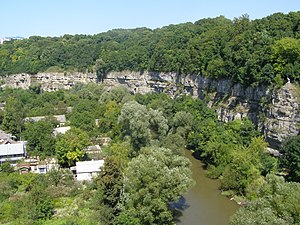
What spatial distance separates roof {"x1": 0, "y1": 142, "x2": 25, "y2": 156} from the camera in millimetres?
32688

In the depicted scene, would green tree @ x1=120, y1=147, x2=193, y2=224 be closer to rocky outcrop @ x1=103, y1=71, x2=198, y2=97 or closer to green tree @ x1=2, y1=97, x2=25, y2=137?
green tree @ x1=2, y1=97, x2=25, y2=137

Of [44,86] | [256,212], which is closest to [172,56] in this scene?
[44,86]

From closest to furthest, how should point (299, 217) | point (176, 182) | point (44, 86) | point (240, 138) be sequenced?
1. point (299, 217)
2. point (176, 182)
3. point (240, 138)
4. point (44, 86)

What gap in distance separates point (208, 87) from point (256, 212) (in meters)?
29.6

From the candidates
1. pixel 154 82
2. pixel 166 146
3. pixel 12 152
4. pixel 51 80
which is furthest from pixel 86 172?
pixel 51 80

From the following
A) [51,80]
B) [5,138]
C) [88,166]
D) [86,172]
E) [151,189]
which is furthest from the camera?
[51,80]

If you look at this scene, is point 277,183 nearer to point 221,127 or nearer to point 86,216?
point 86,216

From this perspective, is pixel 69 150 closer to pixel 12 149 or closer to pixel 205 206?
pixel 12 149

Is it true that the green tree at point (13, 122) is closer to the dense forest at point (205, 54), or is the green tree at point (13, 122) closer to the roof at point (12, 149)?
the roof at point (12, 149)

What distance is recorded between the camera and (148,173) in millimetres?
19906

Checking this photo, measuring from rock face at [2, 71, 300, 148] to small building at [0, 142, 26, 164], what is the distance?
21450mm

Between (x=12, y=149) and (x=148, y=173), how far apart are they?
A: 18573 mm

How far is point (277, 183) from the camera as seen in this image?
60.5 ft

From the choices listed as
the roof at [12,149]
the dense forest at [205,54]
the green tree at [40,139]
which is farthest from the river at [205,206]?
the roof at [12,149]
